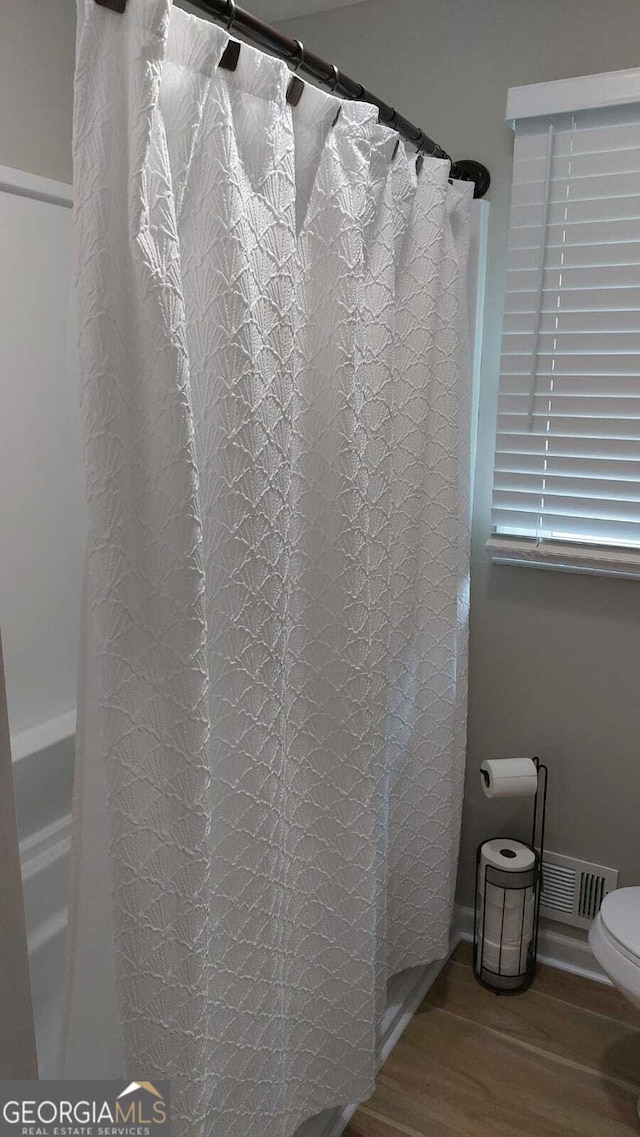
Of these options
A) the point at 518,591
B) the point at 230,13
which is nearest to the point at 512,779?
the point at 518,591

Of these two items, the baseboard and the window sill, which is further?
the baseboard

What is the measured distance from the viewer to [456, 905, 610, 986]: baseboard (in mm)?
2055

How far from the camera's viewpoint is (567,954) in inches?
82.0

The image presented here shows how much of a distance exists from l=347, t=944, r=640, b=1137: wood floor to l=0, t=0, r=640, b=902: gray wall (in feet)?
1.06

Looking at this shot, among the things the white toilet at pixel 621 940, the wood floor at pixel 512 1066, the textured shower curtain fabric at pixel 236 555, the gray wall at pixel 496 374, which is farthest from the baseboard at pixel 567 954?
the textured shower curtain fabric at pixel 236 555

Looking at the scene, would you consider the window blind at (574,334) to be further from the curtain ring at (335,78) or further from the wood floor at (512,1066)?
the wood floor at (512,1066)

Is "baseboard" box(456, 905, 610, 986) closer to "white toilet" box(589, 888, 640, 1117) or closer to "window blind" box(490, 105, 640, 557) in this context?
"white toilet" box(589, 888, 640, 1117)

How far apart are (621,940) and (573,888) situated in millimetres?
470

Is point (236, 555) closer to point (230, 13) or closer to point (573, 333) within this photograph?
point (230, 13)

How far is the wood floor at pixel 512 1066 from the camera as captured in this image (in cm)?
165

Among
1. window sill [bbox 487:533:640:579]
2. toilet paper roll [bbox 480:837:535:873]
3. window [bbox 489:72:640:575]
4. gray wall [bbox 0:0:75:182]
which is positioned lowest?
toilet paper roll [bbox 480:837:535:873]
